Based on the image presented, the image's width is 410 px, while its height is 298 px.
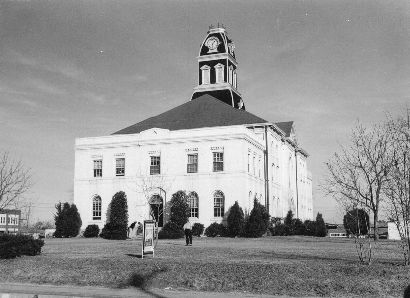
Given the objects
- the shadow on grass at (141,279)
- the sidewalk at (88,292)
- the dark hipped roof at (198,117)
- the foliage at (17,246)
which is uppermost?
the dark hipped roof at (198,117)

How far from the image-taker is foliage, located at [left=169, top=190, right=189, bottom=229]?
4156 cm

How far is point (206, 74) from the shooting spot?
60250 mm

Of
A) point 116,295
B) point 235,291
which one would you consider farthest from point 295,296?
point 116,295

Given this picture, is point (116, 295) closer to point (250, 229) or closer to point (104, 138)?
point (250, 229)

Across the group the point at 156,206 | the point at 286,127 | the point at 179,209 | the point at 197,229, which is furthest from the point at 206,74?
the point at 197,229

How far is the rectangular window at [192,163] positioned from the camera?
45.6 metres

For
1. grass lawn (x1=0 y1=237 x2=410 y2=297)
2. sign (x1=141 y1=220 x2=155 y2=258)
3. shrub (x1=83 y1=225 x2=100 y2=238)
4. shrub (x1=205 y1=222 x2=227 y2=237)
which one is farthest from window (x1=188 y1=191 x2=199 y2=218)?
grass lawn (x1=0 y1=237 x2=410 y2=297)

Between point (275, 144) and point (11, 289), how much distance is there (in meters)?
41.7

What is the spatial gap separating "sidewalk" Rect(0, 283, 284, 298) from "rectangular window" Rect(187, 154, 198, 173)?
99.0ft

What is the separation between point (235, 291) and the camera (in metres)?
→ 14.0

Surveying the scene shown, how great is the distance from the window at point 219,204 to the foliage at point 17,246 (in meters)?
24.5

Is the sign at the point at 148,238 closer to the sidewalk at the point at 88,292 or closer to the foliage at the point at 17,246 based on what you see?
the sidewalk at the point at 88,292

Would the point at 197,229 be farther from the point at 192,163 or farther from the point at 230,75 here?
the point at 230,75

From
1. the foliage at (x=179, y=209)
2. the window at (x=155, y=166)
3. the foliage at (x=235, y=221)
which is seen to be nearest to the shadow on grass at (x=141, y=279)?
the foliage at (x=179, y=209)
